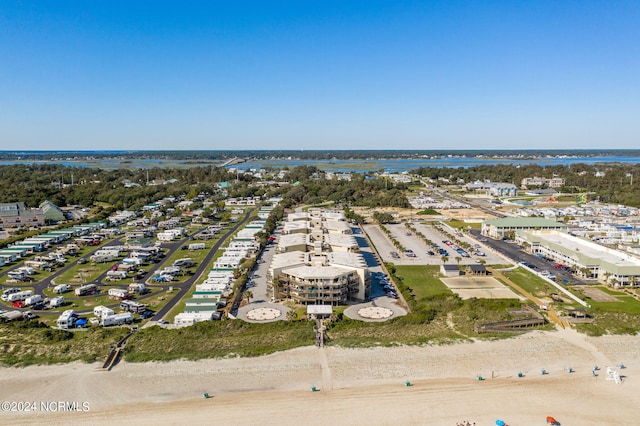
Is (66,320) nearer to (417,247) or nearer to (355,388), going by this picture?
(355,388)

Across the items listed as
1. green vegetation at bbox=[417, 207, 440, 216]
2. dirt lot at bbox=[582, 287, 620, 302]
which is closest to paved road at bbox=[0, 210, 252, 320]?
dirt lot at bbox=[582, 287, 620, 302]

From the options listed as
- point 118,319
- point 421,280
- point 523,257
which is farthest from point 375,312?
point 523,257

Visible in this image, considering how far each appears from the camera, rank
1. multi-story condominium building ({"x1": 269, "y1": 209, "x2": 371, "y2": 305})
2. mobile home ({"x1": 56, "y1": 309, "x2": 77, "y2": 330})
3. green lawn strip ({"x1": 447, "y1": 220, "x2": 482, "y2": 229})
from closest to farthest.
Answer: mobile home ({"x1": 56, "y1": 309, "x2": 77, "y2": 330}), multi-story condominium building ({"x1": 269, "y1": 209, "x2": 371, "y2": 305}), green lawn strip ({"x1": 447, "y1": 220, "x2": 482, "y2": 229})

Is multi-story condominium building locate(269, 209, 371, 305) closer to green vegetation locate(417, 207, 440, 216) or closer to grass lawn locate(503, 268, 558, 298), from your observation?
grass lawn locate(503, 268, 558, 298)

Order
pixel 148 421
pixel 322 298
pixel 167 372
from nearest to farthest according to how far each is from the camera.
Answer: pixel 148 421
pixel 167 372
pixel 322 298

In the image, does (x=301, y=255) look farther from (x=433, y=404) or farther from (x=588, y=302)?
(x=588, y=302)

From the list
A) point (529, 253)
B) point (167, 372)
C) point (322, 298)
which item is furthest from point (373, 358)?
point (529, 253)
